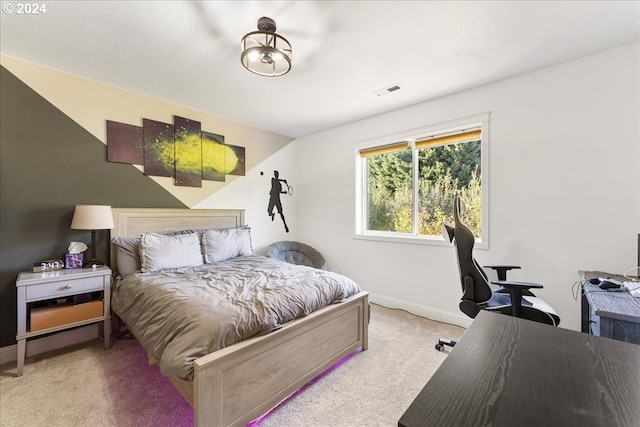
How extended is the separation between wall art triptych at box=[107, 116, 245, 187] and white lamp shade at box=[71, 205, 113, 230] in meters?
0.63

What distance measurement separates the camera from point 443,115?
293cm

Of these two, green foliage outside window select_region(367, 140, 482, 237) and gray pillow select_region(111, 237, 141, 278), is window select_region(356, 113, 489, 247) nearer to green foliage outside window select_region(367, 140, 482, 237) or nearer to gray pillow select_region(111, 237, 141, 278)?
green foliage outside window select_region(367, 140, 482, 237)

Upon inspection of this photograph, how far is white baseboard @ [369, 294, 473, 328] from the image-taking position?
279 cm

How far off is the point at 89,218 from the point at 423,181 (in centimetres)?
344

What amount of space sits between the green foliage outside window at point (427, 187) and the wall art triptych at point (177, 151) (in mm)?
1991

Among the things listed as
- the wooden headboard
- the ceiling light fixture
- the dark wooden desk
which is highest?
the ceiling light fixture

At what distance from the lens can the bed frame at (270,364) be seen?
1.34 meters

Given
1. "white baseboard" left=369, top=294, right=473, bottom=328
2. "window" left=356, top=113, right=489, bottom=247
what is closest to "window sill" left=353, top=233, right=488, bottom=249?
"window" left=356, top=113, right=489, bottom=247

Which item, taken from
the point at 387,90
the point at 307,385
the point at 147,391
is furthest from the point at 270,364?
the point at 387,90

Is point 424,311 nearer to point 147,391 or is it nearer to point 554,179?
point 554,179

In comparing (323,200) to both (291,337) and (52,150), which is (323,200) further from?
(52,150)

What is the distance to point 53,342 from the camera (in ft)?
7.59

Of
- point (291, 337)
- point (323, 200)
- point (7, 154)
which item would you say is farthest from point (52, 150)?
point (323, 200)

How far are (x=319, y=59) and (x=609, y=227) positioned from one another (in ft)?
8.77
